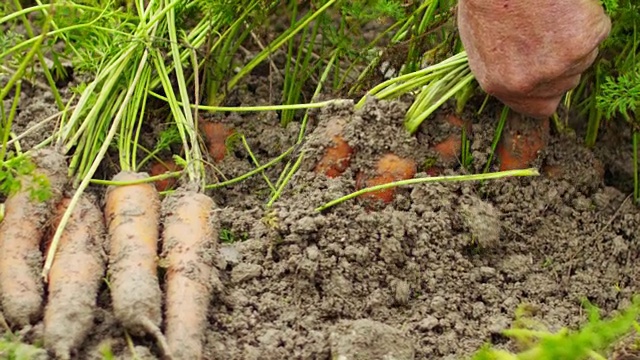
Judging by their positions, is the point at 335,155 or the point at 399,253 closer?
the point at 399,253

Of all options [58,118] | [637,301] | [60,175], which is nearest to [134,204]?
[60,175]

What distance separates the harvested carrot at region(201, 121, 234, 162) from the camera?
236cm

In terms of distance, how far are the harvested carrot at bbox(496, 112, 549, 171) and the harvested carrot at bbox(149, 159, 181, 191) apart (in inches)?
27.9

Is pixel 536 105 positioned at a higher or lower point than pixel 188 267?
higher

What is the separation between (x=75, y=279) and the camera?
72.6 inches

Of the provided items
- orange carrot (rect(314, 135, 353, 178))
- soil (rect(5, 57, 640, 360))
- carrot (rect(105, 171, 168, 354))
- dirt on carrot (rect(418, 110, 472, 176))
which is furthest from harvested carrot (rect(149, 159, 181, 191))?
dirt on carrot (rect(418, 110, 472, 176))

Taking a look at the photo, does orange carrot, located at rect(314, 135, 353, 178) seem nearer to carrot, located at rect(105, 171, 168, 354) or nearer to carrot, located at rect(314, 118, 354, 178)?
carrot, located at rect(314, 118, 354, 178)

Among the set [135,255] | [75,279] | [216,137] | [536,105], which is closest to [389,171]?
[536,105]

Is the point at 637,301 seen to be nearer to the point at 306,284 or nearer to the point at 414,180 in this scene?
the point at 414,180

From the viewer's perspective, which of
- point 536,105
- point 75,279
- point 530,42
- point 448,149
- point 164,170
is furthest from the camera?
point 164,170

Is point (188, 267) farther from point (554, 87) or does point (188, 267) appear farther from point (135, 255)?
point (554, 87)

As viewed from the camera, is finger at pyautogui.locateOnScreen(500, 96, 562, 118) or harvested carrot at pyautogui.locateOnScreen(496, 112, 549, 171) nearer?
finger at pyautogui.locateOnScreen(500, 96, 562, 118)

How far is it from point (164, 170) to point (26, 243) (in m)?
0.47

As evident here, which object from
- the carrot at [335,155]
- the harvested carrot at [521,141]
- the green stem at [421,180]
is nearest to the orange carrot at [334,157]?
the carrot at [335,155]
